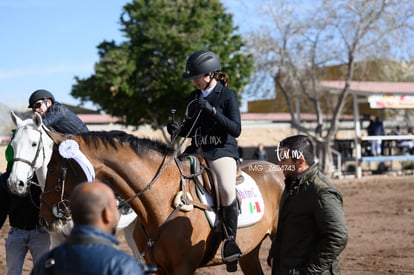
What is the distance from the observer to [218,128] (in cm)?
603

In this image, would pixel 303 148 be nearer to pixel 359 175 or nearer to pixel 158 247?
pixel 158 247

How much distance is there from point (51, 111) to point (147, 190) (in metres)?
1.50

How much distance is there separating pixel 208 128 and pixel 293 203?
5.40ft

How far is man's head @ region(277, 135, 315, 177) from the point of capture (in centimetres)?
469

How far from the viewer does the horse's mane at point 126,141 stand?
19.2 ft

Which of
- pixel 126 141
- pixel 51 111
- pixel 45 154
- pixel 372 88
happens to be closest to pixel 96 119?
pixel 372 88

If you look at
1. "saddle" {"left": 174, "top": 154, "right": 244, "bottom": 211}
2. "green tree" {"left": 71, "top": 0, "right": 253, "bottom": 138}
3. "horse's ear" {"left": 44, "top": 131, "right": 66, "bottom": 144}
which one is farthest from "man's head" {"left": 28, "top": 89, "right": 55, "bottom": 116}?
"green tree" {"left": 71, "top": 0, "right": 253, "bottom": 138}

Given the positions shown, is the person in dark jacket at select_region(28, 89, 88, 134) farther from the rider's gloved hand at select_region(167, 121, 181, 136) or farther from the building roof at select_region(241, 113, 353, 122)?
the building roof at select_region(241, 113, 353, 122)

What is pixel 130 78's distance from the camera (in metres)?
26.9

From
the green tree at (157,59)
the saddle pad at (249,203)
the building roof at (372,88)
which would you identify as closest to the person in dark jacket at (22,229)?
the saddle pad at (249,203)

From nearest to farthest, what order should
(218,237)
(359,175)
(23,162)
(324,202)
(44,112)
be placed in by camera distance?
1. (324,202)
2. (23,162)
3. (218,237)
4. (44,112)
5. (359,175)

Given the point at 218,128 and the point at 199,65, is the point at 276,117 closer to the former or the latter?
the point at 218,128

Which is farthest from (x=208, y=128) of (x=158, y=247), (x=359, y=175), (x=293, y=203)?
(x=359, y=175)

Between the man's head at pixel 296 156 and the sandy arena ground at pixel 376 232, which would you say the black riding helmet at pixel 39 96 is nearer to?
the sandy arena ground at pixel 376 232
